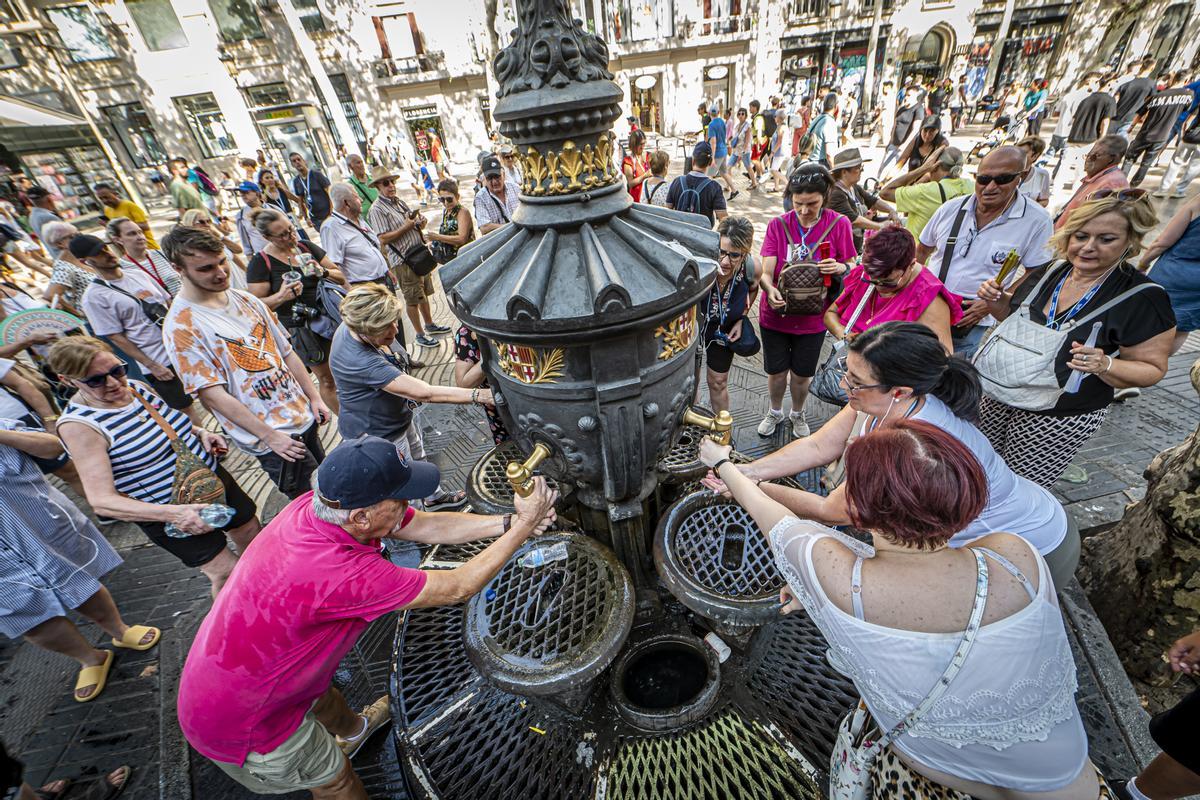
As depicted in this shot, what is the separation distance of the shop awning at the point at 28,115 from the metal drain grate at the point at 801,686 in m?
23.0

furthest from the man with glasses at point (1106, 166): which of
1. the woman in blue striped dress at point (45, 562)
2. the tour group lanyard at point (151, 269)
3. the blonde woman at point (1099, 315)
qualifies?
the tour group lanyard at point (151, 269)

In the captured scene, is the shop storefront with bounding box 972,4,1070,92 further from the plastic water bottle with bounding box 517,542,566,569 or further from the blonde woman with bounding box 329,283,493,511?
the plastic water bottle with bounding box 517,542,566,569

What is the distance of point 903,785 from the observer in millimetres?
1542

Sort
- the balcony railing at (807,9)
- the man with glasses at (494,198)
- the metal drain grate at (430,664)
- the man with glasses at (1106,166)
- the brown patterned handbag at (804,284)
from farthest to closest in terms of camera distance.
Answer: the balcony railing at (807,9), the man with glasses at (494,198), the man with glasses at (1106,166), the brown patterned handbag at (804,284), the metal drain grate at (430,664)

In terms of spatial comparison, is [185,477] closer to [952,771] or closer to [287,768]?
[287,768]

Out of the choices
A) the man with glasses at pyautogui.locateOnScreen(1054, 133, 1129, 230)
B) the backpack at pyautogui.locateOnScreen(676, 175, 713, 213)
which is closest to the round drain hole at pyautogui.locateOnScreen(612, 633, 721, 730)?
the backpack at pyautogui.locateOnScreen(676, 175, 713, 213)

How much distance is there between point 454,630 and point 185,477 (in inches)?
67.7

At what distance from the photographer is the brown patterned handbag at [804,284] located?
3.62 metres

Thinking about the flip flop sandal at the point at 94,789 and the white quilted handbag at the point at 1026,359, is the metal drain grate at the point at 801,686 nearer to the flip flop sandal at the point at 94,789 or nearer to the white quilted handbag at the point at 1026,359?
the white quilted handbag at the point at 1026,359

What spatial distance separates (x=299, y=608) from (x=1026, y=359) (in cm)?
366

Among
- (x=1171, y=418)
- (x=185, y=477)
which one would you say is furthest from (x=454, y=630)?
(x=1171, y=418)

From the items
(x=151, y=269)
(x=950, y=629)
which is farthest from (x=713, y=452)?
(x=151, y=269)

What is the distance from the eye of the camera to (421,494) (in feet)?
6.68

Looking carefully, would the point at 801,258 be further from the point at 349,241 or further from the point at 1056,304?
the point at 349,241
